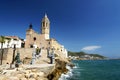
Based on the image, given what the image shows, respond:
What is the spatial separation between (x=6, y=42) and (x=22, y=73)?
3084 cm

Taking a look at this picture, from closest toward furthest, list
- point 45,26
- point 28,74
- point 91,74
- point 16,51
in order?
point 28,74
point 16,51
point 91,74
point 45,26

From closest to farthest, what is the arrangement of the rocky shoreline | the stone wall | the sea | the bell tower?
the rocky shoreline < the sea < the stone wall < the bell tower

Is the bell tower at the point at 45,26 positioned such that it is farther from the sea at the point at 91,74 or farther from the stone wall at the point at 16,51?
the stone wall at the point at 16,51

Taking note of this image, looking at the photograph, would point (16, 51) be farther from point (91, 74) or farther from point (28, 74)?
point (91, 74)

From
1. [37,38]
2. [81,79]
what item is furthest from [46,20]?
[81,79]

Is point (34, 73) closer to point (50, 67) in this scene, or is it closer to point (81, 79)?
point (50, 67)

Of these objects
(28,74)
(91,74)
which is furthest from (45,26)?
(28,74)

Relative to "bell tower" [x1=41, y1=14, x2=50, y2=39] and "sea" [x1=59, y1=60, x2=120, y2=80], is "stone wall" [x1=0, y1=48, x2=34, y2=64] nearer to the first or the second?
"sea" [x1=59, y1=60, x2=120, y2=80]

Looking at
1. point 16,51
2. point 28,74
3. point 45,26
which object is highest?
point 45,26

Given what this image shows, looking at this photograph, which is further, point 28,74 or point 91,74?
point 91,74

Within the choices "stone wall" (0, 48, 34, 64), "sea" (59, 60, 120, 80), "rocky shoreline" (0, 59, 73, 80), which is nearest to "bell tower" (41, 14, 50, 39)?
"sea" (59, 60, 120, 80)

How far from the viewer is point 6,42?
47.9 m

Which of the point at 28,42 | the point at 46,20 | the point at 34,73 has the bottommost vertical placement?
the point at 34,73

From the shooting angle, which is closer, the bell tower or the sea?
the sea
